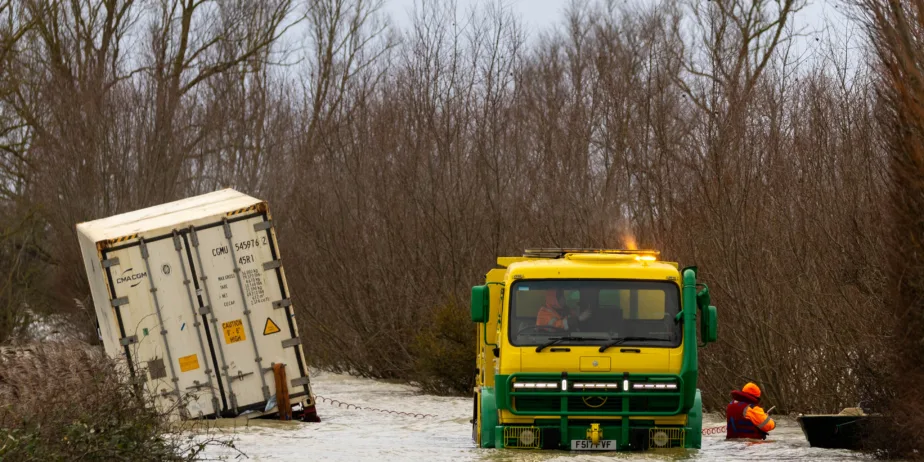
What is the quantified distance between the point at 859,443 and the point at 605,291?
3.35 m

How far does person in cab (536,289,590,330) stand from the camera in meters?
13.5

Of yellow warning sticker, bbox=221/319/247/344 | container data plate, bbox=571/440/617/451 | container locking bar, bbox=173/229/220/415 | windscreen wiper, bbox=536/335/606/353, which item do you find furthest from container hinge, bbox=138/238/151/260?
container data plate, bbox=571/440/617/451

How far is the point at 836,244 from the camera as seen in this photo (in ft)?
57.8

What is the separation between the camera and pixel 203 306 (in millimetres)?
17922

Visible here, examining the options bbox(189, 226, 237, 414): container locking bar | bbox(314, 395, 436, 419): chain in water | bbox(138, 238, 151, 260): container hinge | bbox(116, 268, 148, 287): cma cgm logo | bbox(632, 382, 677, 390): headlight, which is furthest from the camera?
bbox(314, 395, 436, 419): chain in water

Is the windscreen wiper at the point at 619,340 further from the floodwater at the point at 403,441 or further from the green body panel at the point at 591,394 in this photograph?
the floodwater at the point at 403,441

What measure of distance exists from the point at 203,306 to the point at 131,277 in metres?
1.04

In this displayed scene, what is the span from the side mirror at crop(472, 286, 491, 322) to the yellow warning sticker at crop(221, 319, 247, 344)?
5147 mm

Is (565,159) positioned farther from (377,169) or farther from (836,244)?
(836,244)

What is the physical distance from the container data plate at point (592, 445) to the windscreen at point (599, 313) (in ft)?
3.30

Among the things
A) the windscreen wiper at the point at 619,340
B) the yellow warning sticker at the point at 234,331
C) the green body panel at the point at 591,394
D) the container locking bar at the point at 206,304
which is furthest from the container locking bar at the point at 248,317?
the windscreen wiper at the point at 619,340

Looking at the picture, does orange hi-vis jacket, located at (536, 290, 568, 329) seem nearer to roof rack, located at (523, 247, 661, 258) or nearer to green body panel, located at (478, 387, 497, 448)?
green body panel, located at (478, 387, 497, 448)

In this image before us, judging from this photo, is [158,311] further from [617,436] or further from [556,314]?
[617,436]

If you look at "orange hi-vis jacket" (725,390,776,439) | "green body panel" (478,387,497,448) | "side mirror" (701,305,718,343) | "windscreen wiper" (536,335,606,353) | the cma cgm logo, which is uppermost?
the cma cgm logo
